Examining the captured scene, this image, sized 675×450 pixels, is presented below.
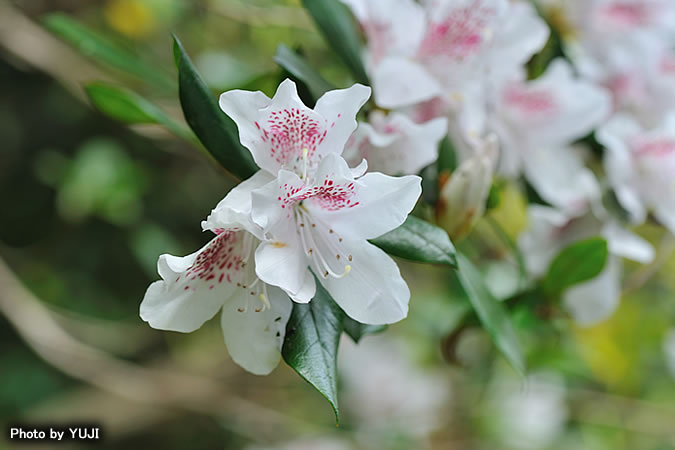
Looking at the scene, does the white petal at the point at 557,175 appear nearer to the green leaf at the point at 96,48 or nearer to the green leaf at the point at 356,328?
the green leaf at the point at 356,328

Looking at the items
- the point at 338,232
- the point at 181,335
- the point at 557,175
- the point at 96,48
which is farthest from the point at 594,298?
the point at 181,335

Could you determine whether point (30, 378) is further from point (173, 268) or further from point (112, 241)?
point (173, 268)

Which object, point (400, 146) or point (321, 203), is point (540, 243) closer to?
point (400, 146)

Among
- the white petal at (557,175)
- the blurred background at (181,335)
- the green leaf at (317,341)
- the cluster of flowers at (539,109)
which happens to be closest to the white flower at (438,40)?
the cluster of flowers at (539,109)

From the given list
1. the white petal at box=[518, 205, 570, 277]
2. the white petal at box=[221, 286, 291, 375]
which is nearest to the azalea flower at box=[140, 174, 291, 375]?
the white petal at box=[221, 286, 291, 375]

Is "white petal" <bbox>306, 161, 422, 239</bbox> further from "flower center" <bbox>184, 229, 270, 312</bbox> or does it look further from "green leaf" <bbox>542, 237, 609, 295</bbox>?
"green leaf" <bbox>542, 237, 609, 295</bbox>

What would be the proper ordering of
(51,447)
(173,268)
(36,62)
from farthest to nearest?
1. (51,447)
2. (36,62)
3. (173,268)

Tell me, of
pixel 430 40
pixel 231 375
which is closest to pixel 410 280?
pixel 231 375

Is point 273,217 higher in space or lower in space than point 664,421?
higher
